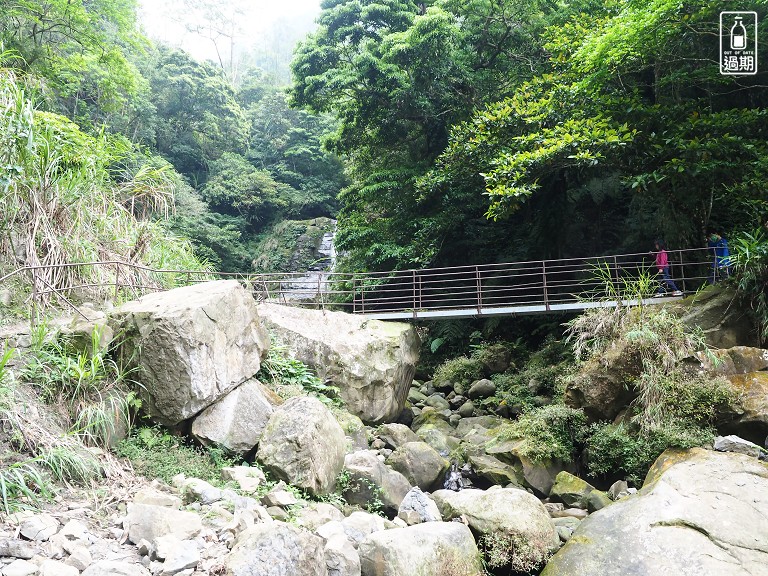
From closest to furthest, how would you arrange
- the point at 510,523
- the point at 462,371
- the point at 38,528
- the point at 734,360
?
1. the point at 38,528
2. the point at 510,523
3. the point at 734,360
4. the point at 462,371

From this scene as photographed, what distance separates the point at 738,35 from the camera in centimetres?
818

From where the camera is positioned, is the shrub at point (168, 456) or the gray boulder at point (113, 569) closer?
the gray boulder at point (113, 569)

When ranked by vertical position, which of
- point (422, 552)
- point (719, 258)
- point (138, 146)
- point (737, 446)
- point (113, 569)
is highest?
point (138, 146)

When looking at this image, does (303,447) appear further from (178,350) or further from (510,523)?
(510,523)

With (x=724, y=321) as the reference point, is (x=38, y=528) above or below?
below

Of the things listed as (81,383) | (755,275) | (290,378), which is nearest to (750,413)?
(755,275)

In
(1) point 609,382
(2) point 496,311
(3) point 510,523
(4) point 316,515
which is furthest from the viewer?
(2) point 496,311

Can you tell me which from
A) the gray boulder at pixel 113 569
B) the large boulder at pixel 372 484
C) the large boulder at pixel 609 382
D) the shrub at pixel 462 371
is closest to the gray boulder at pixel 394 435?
the large boulder at pixel 372 484

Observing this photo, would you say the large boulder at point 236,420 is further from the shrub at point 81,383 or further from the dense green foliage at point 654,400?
the dense green foliage at point 654,400

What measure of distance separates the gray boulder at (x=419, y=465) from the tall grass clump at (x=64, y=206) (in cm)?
411

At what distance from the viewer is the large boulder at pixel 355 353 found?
27.3 ft

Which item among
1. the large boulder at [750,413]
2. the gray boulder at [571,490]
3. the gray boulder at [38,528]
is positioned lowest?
the gray boulder at [571,490]

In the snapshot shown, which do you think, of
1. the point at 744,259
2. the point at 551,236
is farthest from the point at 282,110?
the point at 744,259

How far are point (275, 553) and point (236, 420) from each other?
7.88 ft
